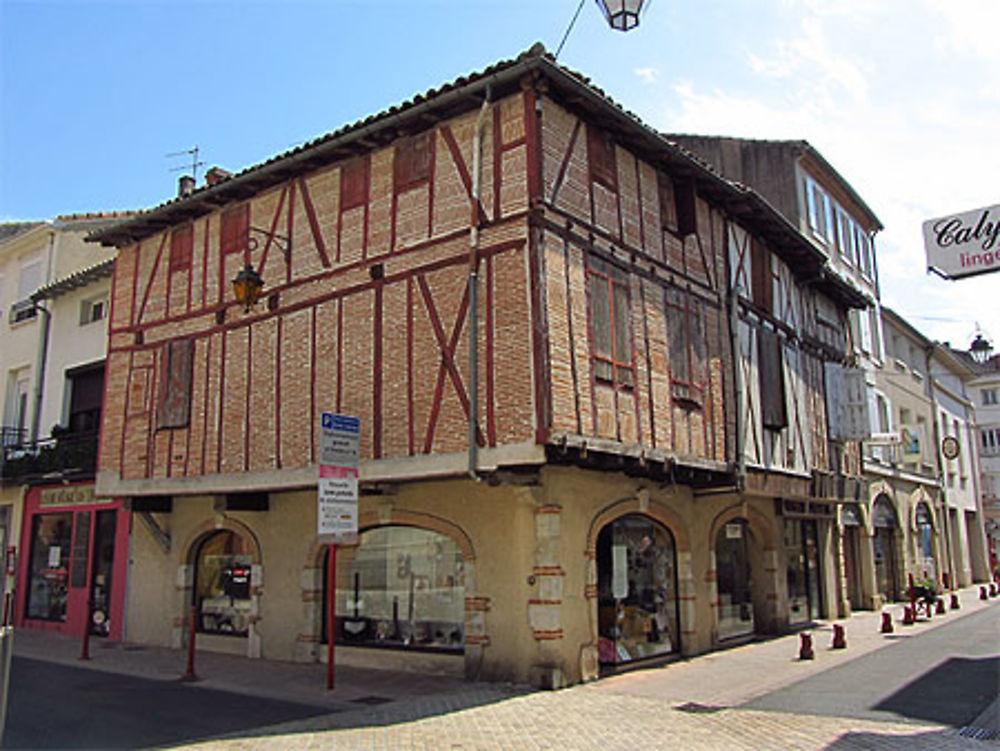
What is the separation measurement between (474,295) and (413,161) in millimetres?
2489

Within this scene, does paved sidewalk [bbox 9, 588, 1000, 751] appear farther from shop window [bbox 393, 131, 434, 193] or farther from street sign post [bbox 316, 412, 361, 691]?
shop window [bbox 393, 131, 434, 193]

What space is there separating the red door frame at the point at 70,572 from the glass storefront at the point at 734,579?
10327mm

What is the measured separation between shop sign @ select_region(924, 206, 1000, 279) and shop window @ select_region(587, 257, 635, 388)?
369 centimetres

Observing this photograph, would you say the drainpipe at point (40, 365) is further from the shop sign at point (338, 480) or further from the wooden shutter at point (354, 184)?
the shop sign at point (338, 480)

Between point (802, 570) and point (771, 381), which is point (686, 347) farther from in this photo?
point (802, 570)

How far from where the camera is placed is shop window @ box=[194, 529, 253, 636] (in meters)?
13.4

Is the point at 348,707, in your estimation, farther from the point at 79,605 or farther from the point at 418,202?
the point at 79,605

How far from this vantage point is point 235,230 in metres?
13.3

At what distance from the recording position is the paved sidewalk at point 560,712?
23.1 ft

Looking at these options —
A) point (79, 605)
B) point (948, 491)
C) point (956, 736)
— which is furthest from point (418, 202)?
point (948, 491)

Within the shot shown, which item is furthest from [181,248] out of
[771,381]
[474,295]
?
[771,381]

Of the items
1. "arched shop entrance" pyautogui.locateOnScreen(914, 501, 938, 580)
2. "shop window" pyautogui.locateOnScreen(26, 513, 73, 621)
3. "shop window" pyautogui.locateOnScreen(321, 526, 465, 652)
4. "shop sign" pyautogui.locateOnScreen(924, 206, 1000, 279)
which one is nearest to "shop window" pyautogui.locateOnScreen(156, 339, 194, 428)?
"shop window" pyautogui.locateOnScreen(321, 526, 465, 652)

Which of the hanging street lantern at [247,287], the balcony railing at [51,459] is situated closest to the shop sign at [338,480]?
the hanging street lantern at [247,287]

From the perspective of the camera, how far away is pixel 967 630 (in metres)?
15.0
